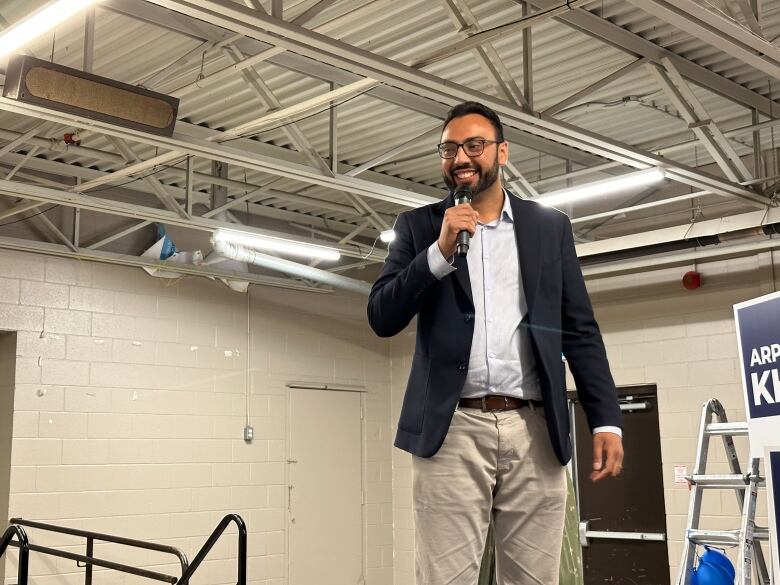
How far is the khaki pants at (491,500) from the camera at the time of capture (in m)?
1.74

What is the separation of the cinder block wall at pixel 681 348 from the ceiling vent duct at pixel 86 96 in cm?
516

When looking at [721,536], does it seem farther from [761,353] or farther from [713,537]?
[761,353]

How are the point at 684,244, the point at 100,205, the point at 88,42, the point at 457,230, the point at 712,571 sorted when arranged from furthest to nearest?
the point at 684,244, the point at 100,205, the point at 88,42, the point at 712,571, the point at 457,230

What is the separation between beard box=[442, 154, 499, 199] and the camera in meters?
1.85

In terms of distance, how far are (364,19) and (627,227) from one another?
4.53 meters

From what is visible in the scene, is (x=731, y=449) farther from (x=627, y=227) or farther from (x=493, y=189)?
(x=627, y=227)

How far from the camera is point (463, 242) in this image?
1741mm

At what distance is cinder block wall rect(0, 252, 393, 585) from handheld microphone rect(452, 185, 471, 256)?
6.94 m

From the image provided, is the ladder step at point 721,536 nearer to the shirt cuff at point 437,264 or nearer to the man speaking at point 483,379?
the man speaking at point 483,379

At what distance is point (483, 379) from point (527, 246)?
31 centimetres

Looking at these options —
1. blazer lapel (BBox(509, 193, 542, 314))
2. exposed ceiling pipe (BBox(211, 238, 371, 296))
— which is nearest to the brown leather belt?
blazer lapel (BBox(509, 193, 542, 314))

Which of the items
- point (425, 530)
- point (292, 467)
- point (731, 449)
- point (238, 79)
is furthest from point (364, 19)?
point (292, 467)

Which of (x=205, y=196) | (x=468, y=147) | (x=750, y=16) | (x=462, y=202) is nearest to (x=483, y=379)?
(x=462, y=202)

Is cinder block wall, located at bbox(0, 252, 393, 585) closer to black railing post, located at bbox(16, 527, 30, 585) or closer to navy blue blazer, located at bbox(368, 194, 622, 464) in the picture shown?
black railing post, located at bbox(16, 527, 30, 585)
